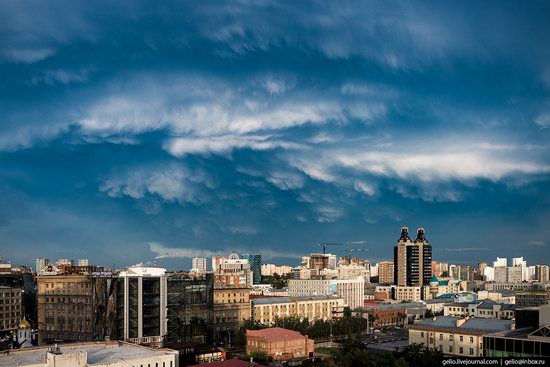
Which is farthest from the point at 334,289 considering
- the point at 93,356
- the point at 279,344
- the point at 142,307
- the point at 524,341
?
the point at 93,356

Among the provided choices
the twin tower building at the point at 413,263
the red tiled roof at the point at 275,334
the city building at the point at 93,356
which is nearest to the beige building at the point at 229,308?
the red tiled roof at the point at 275,334

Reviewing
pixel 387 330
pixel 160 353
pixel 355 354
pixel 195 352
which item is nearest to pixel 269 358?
pixel 195 352

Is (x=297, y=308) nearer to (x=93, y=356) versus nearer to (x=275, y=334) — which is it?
(x=275, y=334)

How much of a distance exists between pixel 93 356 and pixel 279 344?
24592mm

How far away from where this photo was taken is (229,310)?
76688mm

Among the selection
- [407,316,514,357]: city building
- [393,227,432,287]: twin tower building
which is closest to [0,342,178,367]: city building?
[407,316,514,357]: city building

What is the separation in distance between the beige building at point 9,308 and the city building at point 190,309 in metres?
22.5

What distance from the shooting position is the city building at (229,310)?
74500mm

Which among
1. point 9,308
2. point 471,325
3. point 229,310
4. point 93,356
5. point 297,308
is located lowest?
point 297,308

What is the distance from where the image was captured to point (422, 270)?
159m

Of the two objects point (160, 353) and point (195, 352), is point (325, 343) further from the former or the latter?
point (160, 353)

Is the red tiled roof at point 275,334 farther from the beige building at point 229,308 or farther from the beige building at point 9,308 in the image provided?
the beige building at point 9,308

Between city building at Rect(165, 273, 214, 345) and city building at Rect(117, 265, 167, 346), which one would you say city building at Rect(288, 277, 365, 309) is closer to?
city building at Rect(165, 273, 214, 345)

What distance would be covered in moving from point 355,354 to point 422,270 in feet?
407
